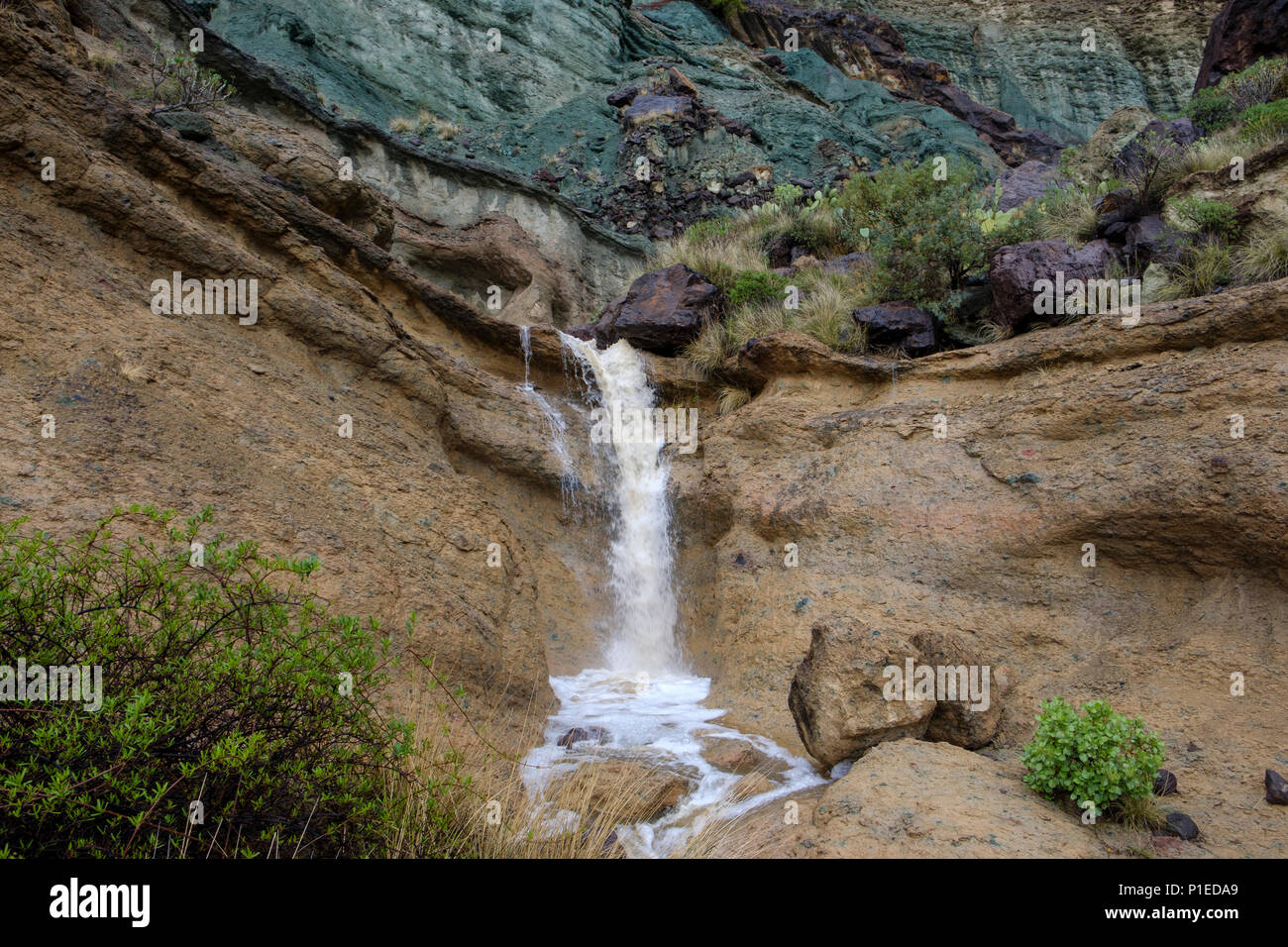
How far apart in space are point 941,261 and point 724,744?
317 inches

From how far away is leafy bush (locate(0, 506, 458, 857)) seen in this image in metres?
3.01

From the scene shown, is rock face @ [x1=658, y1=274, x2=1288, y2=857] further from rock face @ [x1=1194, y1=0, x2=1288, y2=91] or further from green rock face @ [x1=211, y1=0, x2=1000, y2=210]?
green rock face @ [x1=211, y1=0, x2=1000, y2=210]

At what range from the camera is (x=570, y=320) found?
17.4 m

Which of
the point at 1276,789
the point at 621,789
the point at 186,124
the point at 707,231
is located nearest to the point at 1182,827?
the point at 1276,789

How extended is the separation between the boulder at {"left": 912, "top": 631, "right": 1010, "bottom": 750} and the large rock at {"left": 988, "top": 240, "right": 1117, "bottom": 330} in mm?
5450

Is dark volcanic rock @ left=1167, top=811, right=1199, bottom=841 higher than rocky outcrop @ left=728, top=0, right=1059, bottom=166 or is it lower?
lower

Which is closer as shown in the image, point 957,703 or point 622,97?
point 957,703

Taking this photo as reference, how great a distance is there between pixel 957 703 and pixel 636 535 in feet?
18.2

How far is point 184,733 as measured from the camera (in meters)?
3.45

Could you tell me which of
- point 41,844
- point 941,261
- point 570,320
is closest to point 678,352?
point 941,261

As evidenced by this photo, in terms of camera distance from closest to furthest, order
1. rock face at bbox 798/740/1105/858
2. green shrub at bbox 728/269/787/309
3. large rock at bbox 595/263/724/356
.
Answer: rock face at bbox 798/740/1105/858 < large rock at bbox 595/263/724/356 < green shrub at bbox 728/269/787/309

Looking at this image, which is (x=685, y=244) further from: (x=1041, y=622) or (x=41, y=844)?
(x=41, y=844)

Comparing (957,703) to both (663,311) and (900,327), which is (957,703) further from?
(663,311)

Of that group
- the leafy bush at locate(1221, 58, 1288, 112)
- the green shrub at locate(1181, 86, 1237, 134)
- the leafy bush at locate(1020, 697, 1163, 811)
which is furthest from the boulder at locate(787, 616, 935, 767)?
the leafy bush at locate(1221, 58, 1288, 112)
